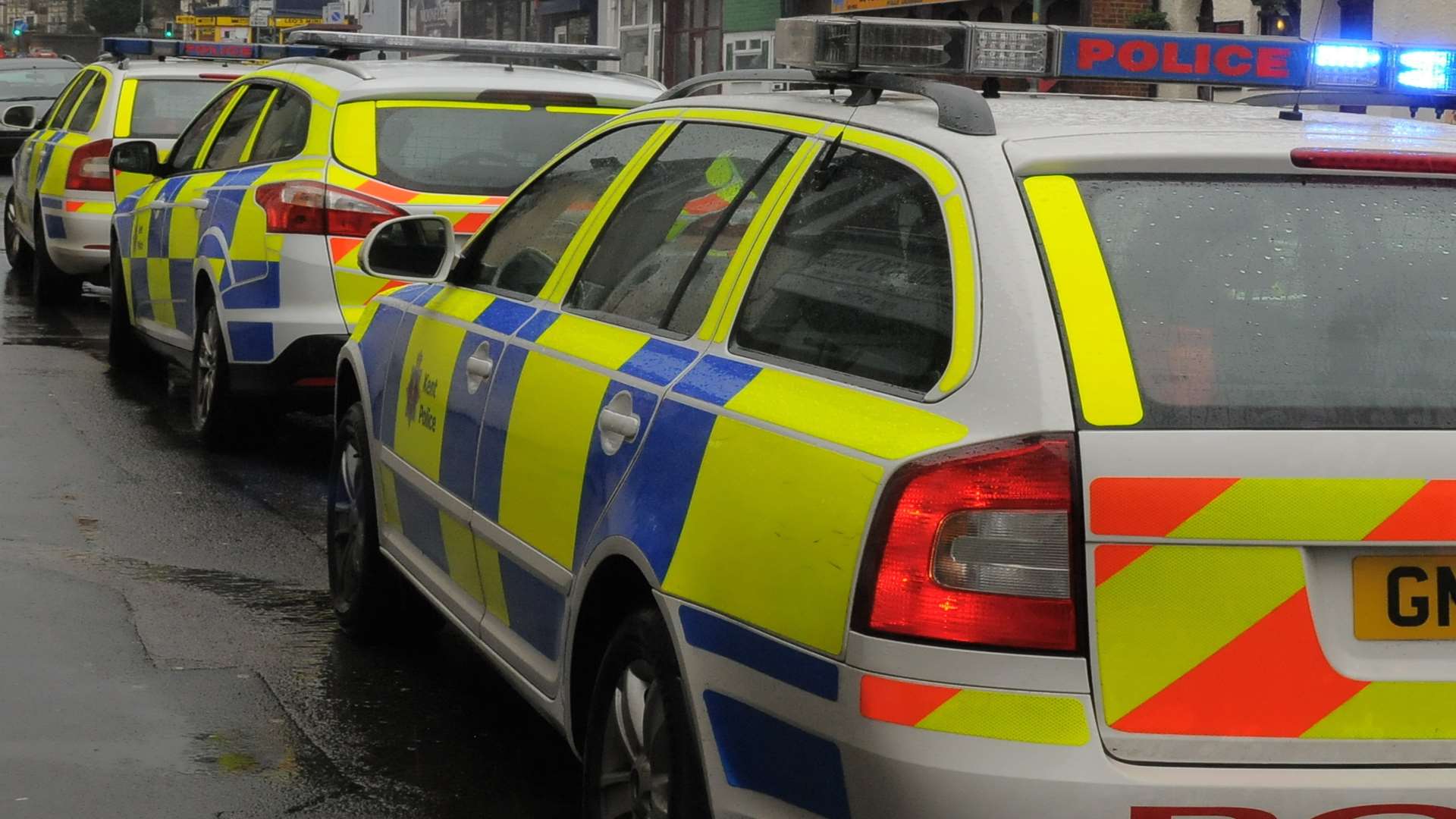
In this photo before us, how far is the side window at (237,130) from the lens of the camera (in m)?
9.27

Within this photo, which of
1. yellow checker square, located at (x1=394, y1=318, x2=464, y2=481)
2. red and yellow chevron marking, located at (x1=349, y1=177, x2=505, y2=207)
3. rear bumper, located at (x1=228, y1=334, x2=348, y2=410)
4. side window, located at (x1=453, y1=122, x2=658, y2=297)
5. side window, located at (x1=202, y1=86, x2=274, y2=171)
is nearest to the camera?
side window, located at (x1=453, y1=122, x2=658, y2=297)

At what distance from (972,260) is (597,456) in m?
0.98

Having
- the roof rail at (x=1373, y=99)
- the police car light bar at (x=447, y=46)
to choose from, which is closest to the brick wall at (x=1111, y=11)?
the police car light bar at (x=447, y=46)

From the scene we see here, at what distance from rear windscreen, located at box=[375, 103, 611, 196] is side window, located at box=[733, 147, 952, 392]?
4.61 m

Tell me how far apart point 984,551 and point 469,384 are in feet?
6.74

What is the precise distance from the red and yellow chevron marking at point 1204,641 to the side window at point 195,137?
8009 mm

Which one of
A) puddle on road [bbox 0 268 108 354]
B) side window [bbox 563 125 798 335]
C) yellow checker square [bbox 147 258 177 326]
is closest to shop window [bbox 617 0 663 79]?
puddle on road [bbox 0 268 108 354]

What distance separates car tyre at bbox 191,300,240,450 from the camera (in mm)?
8766

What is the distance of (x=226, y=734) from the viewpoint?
16.4 feet

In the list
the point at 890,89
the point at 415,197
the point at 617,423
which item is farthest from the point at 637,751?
the point at 415,197

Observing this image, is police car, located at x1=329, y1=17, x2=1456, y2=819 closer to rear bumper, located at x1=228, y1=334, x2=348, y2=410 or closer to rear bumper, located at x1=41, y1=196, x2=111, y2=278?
rear bumper, located at x1=228, y1=334, x2=348, y2=410

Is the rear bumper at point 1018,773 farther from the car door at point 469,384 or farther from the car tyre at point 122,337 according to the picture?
the car tyre at point 122,337

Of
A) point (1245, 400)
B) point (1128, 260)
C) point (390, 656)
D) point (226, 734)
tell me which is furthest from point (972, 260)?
point (390, 656)

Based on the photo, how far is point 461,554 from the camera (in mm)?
4773
